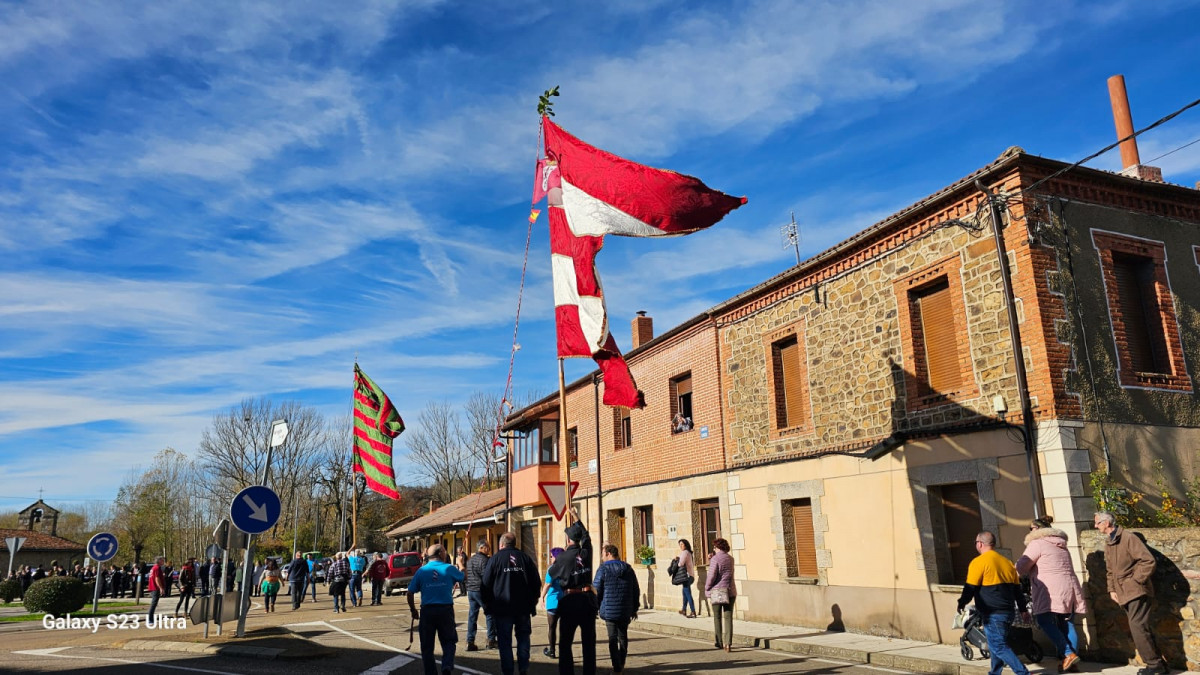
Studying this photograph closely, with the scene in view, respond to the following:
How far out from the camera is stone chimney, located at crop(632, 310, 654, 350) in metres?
24.1

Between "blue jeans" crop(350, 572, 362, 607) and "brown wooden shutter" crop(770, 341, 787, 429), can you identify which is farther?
"blue jeans" crop(350, 572, 362, 607)

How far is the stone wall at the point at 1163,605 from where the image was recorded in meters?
9.02

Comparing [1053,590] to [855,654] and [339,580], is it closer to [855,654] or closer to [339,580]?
[855,654]

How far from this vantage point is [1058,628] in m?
9.58

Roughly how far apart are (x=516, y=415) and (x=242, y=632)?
16.0 meters

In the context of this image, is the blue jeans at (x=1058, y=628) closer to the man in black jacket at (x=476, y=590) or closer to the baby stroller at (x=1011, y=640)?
the baby stroller at (x=1011, y=640)

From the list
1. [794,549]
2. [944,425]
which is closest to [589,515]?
[794,549]

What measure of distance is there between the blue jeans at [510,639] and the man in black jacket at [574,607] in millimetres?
597

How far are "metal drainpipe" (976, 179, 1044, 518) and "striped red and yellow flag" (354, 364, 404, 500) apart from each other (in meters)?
20.3

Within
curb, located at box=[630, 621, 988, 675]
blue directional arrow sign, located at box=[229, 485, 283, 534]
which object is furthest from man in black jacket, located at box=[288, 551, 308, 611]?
curb, located at box=[630, 621, 988, 675]

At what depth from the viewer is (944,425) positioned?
12031mm

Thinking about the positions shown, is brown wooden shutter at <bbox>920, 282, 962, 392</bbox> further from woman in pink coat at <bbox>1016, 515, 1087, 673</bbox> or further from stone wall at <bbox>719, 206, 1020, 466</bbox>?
woman in pink coat at <bbox>1016, 515, 1087, 673</bbox>

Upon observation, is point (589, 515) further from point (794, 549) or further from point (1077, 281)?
point (1077, 281)

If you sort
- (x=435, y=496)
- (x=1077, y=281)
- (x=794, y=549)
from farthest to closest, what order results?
(x=435, y=496), (x=794, y=549), (x=1077, y=281)
